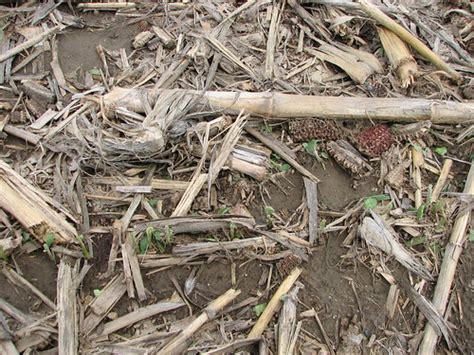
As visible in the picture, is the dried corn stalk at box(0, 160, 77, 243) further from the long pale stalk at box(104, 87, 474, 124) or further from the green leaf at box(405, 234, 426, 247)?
the green leaf at box(405, 234, 426, 247)

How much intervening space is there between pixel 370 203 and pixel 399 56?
130 centimetres

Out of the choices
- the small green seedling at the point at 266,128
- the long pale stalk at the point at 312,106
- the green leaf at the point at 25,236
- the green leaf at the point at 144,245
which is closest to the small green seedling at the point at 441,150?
the long pale stalk at the point at 312,106

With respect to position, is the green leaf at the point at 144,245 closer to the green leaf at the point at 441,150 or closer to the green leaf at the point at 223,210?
the green leaf at the point at 223,210

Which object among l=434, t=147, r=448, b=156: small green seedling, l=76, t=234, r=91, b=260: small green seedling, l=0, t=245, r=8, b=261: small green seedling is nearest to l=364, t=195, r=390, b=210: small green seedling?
l=434, t=147, r=448, b=156: small green seedling

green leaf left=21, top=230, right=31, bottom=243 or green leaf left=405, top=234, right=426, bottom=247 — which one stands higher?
green leaf left=21, top=230, right=31, bottom=243

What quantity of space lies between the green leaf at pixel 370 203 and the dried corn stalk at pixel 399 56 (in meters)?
1.02

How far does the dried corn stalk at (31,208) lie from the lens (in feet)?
9.55

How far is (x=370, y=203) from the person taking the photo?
3.19 metres

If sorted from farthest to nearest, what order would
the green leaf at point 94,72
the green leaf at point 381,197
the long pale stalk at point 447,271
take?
the green leaf at point 94,72 < the green leaf at point 381,197 < the long pale stalk at point 447,271

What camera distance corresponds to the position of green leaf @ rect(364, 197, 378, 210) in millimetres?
3176

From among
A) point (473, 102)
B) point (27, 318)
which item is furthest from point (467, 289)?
point (27, 318)

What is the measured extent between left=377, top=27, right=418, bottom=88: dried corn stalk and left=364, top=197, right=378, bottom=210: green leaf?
40.2 inches

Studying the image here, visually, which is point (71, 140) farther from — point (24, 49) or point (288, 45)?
point (288, 45)

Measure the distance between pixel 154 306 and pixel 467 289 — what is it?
1.90 metres
